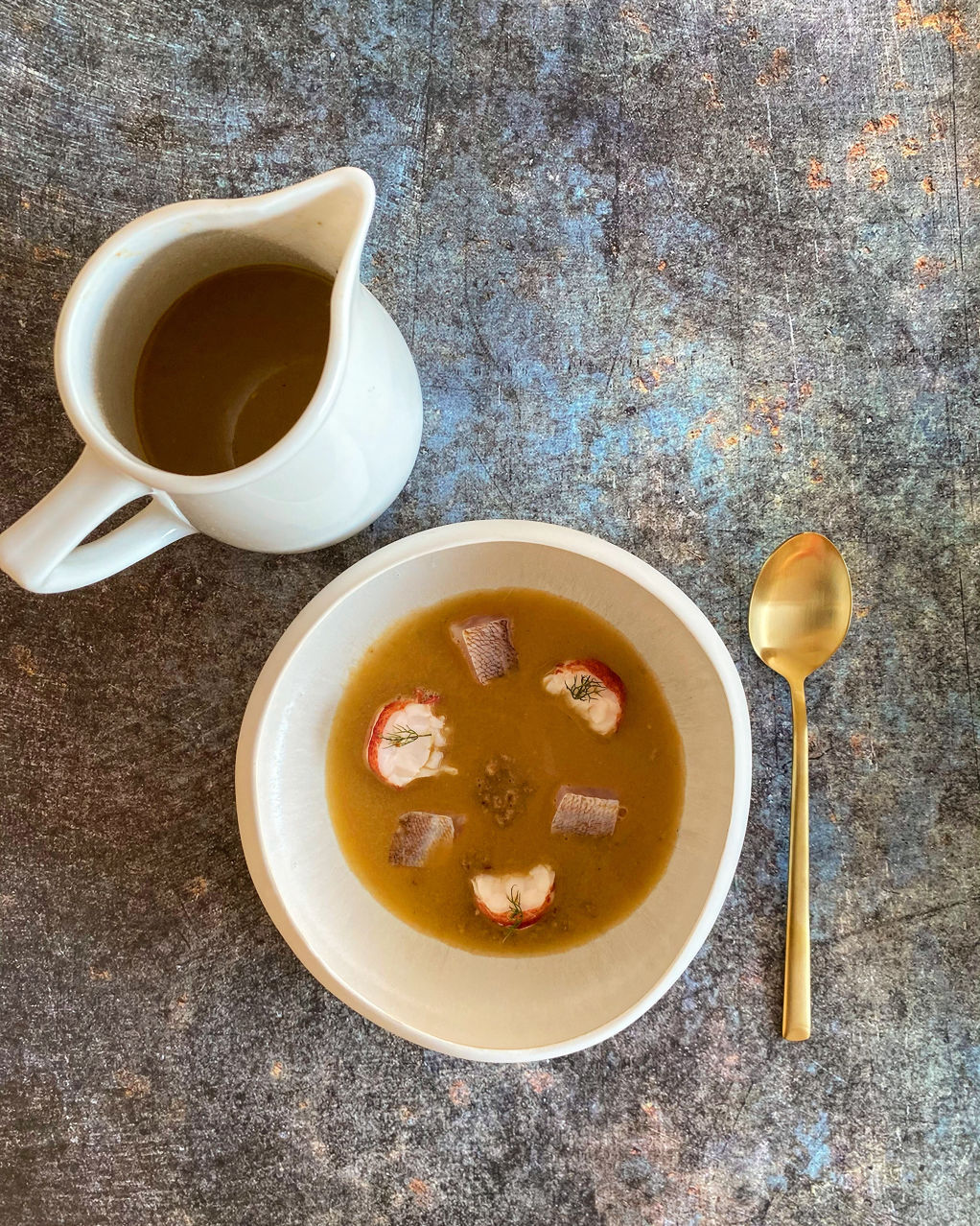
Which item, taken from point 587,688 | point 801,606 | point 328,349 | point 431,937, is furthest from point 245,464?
point 801,606

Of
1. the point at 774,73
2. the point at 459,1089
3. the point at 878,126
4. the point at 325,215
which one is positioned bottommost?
the point at 459,1089

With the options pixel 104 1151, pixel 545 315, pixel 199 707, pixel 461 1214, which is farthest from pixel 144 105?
pixel 461 1214

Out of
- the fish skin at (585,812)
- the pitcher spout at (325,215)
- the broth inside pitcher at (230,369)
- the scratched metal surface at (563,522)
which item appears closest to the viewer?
the pitcher spout at (325,215)

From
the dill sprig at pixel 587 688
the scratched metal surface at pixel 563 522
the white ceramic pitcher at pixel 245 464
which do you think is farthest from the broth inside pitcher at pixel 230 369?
the dill sprig at pixel 587 688

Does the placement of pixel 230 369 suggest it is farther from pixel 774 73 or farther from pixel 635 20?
pixel 774 73

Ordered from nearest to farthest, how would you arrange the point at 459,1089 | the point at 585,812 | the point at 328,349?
the point at 328,349, the point at 585,812, the point at 459,1089

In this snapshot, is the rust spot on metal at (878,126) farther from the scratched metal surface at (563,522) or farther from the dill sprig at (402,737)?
the dill sprig at (402,737)
